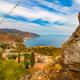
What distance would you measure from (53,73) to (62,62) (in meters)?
0.43

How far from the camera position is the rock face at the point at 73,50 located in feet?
22.5

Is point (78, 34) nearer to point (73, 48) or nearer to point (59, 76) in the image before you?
point (73, 48)

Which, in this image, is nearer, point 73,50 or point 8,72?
point 73,50

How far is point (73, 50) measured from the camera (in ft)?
22.8

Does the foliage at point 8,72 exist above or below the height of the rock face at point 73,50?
below

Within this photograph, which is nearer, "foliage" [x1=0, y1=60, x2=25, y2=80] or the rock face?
the rock face

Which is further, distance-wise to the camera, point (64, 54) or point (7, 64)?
point (7, 64)

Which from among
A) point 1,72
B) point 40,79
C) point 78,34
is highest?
point 78,34

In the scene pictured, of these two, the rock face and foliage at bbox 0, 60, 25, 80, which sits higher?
the rock face

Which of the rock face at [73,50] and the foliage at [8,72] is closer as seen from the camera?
the rock face at [73,50]

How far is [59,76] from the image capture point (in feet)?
24.0

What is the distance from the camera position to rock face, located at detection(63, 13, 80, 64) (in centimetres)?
687

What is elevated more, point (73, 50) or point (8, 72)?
point (73, 50)

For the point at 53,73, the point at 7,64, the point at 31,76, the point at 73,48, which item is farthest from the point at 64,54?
the point at 7,64
